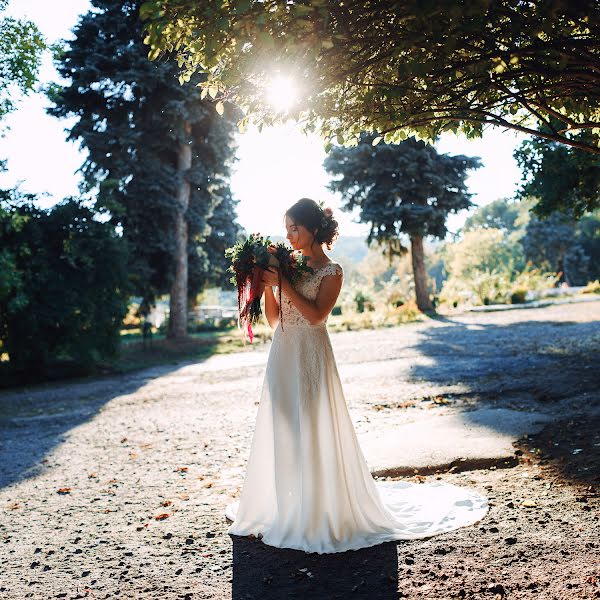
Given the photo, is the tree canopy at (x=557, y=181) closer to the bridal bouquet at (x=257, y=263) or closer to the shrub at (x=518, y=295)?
the bridal bouquet at (x=257, y=263)

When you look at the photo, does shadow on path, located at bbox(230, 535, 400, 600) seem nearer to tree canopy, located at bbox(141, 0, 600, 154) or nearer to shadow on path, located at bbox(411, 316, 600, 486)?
shadow on path, located at bbox(411, 316, 600, 486)

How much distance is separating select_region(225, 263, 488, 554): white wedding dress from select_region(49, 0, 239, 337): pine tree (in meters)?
16.3

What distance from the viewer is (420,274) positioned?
2728cm

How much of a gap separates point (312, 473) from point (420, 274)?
78.7 ft

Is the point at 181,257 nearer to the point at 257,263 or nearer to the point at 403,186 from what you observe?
the point at 403,186

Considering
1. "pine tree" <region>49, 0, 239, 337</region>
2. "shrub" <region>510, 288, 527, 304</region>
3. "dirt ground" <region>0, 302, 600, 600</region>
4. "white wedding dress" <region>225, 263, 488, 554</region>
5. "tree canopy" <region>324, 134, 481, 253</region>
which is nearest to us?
"dirt ground" <region>0, 302, 600, 600</region>

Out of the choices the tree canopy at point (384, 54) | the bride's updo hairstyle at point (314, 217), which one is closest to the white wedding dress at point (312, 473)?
the bride's updo hairstyle at point (314, 217)

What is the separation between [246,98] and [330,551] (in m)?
3.22

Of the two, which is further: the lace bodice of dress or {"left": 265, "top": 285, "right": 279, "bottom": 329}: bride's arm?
{"left": 265, "top": 285, "right": 279, "bottom": 329}: bride's arm

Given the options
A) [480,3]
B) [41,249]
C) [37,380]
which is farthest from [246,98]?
[37,380]

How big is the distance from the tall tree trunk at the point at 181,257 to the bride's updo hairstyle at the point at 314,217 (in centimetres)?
1802

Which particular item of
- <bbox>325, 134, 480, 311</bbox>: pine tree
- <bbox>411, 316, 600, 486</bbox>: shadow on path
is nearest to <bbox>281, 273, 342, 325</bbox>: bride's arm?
<bbox>411, 316, 600, 486</bbox>: shadow on path

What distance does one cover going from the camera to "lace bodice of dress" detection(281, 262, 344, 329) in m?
4.36

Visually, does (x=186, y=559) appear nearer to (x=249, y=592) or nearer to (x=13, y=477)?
(x=249, y=592)
